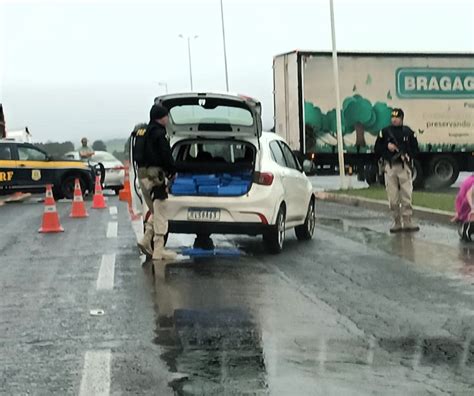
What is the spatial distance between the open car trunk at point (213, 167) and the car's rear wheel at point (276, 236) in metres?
0.61

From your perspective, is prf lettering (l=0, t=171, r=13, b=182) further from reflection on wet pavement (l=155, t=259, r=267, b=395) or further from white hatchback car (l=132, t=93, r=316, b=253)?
reflection on wet pavement (l=155, t=259, r=267, b=395)

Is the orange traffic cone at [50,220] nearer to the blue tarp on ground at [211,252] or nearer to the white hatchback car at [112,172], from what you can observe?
the blue tarp on ground at [211,252]

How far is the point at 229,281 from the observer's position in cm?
888

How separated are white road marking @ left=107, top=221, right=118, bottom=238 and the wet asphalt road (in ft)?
4.53

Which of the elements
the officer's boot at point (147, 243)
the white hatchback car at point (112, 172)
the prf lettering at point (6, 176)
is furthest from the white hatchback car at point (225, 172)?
the white hatchback car at point (112, 172)

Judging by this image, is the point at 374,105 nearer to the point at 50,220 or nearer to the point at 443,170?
the point at 443,170

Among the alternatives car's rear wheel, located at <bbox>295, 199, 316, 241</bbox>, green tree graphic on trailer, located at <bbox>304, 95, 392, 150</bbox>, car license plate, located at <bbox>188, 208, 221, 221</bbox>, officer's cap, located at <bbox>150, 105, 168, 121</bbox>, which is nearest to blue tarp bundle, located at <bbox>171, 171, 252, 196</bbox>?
car license plate, located at <bbox>188, 208, 221, 221</bbox>

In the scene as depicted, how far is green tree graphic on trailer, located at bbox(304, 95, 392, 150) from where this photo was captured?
76.7ft

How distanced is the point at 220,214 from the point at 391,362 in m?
5.11

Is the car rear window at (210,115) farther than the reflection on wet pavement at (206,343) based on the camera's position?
Yes

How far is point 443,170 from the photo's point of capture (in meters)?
25.2

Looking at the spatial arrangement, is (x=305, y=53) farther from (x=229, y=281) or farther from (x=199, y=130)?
(x=229, y=281)

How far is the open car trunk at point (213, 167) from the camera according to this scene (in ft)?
35.1

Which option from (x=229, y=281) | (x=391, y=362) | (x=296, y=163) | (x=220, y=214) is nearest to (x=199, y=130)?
(x=220, y=214)
